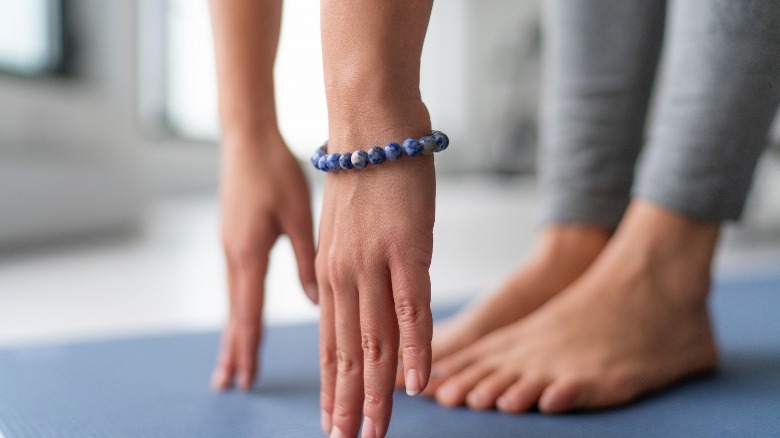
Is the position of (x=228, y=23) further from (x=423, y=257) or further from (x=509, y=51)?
(x=509, y=51)

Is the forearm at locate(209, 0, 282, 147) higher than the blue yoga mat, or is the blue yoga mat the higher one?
the forearm at locate(209, 0, 282, 147)

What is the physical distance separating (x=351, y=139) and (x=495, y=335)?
1.18 feet

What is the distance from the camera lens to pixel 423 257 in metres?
0.49

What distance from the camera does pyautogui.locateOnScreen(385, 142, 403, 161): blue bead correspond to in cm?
49

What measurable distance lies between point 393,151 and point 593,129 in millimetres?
534

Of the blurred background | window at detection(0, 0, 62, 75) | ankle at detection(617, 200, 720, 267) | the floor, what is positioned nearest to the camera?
ankle at detection(617, 200, 720, 267)

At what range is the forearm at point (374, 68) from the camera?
1.62 feet

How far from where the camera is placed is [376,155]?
1.62 feet

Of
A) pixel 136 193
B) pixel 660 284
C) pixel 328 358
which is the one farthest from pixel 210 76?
pixel 328 358

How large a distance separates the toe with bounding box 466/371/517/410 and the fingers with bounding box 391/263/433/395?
0.21 metres

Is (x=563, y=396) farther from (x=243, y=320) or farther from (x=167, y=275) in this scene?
(x=167, y=275)

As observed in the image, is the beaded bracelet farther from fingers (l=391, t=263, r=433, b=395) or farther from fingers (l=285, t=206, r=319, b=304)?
fingers (l=285, t=206, r=319, b=304)

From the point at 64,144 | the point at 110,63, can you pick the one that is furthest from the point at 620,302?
the point at 110,63

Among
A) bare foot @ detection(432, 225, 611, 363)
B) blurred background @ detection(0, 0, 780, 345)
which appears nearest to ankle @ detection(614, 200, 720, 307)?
bare foot @ detection(432, 225, 611, 363)
